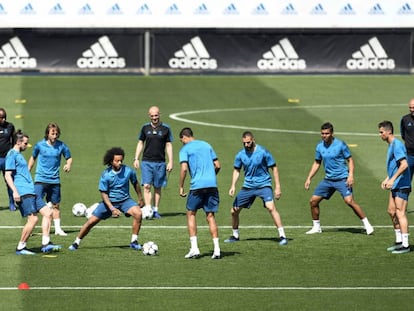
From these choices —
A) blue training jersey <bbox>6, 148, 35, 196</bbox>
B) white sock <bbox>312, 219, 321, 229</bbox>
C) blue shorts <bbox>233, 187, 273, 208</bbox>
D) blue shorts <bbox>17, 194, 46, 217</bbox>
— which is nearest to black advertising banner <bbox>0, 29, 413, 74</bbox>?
white sock <bbox>312, 219, 321, 229</bbox>

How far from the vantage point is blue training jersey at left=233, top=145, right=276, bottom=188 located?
24.7 meters

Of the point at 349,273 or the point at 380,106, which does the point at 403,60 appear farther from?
the point at 349,273

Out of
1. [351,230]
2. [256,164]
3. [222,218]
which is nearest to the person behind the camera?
[256,164]

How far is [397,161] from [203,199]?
3692 millimetres

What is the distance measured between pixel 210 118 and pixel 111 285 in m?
22.1

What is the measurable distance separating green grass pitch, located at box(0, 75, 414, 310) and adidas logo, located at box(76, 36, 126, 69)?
796 mm

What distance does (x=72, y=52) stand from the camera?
51938 millimetres

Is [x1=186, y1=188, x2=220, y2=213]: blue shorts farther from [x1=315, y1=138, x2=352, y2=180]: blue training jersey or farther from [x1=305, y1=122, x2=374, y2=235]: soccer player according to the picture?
[x1=315, y1=138, x2=352, y2=180]: blue training jersey

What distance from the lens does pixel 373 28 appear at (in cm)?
5250
